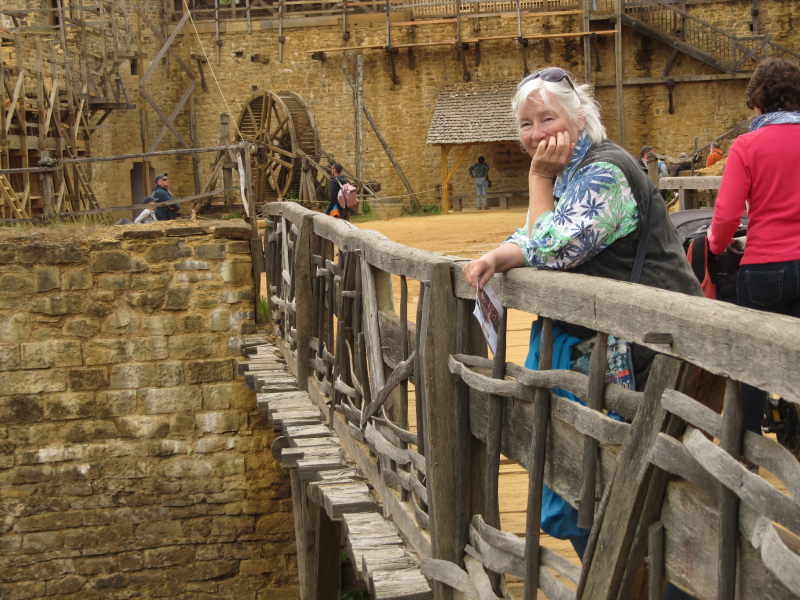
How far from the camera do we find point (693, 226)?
4742 mm

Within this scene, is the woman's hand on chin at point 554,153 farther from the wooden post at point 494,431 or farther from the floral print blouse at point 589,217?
the wooden post at point 494,431

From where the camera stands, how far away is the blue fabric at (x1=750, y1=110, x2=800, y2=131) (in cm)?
369

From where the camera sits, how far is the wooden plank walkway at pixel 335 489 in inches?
147

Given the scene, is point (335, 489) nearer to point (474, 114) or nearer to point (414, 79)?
point (474, 114)

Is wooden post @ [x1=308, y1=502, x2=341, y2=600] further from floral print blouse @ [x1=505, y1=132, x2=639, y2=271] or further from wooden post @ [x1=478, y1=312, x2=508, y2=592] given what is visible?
floral print blouse @ [x1=505, y1=132, x2=639, y2=271]

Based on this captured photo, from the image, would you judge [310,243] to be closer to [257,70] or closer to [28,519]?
[28,519]

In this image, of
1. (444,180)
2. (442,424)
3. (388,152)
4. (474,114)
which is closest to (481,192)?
(444,180)

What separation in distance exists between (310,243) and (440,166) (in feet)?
69.0

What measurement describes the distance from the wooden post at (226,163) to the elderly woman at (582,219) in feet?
24.3

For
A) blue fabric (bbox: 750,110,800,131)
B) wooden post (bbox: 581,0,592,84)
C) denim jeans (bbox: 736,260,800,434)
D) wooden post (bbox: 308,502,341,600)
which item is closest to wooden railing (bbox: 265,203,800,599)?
denim jeans (bbox: 736,260,800,434)

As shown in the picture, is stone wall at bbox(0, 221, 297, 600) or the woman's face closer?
the woman's face

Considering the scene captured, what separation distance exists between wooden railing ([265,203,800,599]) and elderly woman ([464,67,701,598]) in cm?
7

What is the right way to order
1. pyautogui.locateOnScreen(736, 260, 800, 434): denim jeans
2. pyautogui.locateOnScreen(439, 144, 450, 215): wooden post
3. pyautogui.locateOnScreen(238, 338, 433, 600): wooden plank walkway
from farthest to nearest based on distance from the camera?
pyautogui.locateOnScreen(439, 144, 450, 215): wooden post → pyautogui.locateOnScreen(238, 338, 433, 600): wooden plank walkway → pyautogui.locateOnScreen(736, 260, 800, 434): denim jeans

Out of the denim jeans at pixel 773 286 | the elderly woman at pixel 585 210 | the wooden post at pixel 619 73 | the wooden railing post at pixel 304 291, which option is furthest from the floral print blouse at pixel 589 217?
the wooden post at pixel 619 73
